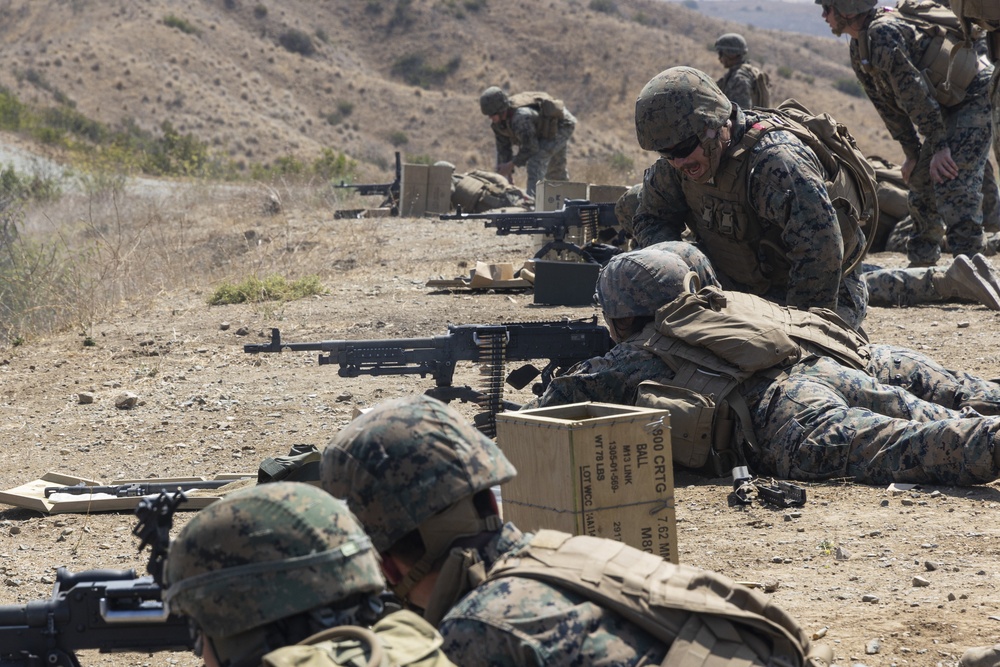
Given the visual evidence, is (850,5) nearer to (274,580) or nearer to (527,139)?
(274,580)

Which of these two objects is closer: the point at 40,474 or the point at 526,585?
the point at 526,585

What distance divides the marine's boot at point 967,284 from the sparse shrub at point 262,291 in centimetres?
546

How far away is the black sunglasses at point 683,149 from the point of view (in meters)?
6.04

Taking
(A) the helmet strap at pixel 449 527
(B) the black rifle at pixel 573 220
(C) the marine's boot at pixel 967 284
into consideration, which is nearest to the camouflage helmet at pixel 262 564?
(A) the helmet strap at pixel 449 527

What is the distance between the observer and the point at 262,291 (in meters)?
10.9

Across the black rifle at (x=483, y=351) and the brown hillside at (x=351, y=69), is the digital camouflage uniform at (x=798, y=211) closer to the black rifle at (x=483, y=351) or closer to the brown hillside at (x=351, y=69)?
the black rifle at (x=483, y=351)

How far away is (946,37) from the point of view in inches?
357

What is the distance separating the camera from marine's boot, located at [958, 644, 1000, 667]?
3150 mm

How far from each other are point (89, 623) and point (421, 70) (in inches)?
2271

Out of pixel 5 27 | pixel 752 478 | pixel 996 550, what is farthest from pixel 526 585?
pixel 5 27

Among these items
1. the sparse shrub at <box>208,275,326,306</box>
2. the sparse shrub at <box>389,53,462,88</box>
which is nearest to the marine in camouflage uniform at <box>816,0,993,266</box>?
the sparse shrub at <box>208,275,326,306</box>

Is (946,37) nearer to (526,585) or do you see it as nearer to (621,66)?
(526,585)

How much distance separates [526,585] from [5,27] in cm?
6020

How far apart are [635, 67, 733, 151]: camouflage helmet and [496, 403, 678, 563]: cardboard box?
2.41 m
